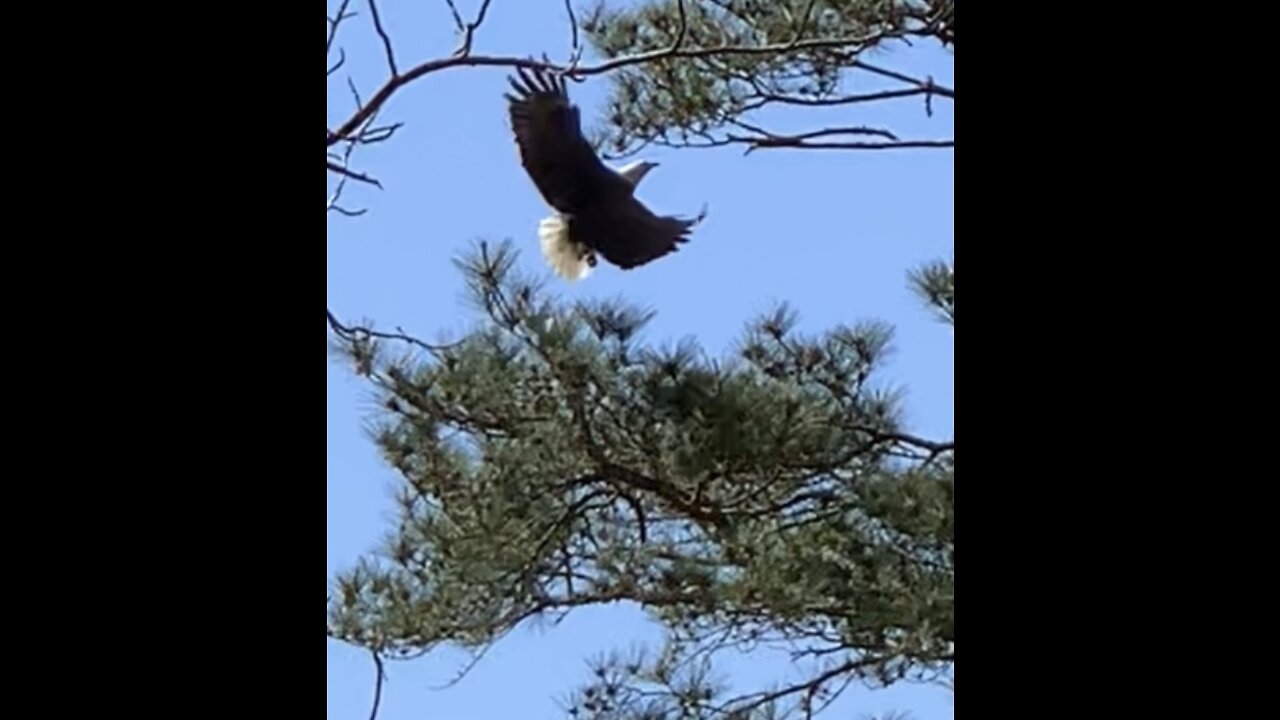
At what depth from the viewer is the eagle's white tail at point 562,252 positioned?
1842 mm

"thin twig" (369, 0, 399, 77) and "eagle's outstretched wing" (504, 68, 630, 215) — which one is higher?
"eagle's outstretched wing" (504, 68, 630, 215)

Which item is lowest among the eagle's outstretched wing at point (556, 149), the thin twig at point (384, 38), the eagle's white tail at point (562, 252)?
the thin twig at point (384, 38)

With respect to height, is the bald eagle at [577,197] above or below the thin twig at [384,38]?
above

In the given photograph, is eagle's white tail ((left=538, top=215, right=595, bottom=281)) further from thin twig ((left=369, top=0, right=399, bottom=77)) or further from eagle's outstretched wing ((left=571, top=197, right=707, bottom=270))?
thin twig ((left=369, top=0, right=399, bottom=77))

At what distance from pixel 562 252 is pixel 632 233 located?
0.08m

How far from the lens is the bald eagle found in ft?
5.76

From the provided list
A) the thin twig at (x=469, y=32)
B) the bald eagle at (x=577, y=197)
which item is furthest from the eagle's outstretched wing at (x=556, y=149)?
the thin twig at (x=469, y=32)

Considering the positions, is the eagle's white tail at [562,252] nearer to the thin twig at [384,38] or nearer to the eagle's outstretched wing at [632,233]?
the eagle's outstretched wing at [632,233]

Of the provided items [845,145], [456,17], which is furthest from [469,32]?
[845,145]

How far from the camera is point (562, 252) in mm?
1896

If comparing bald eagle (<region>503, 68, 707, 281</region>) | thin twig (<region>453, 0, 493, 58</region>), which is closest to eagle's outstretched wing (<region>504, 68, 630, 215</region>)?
bald eagle (<region>503, 68, 707, 281</region>)
